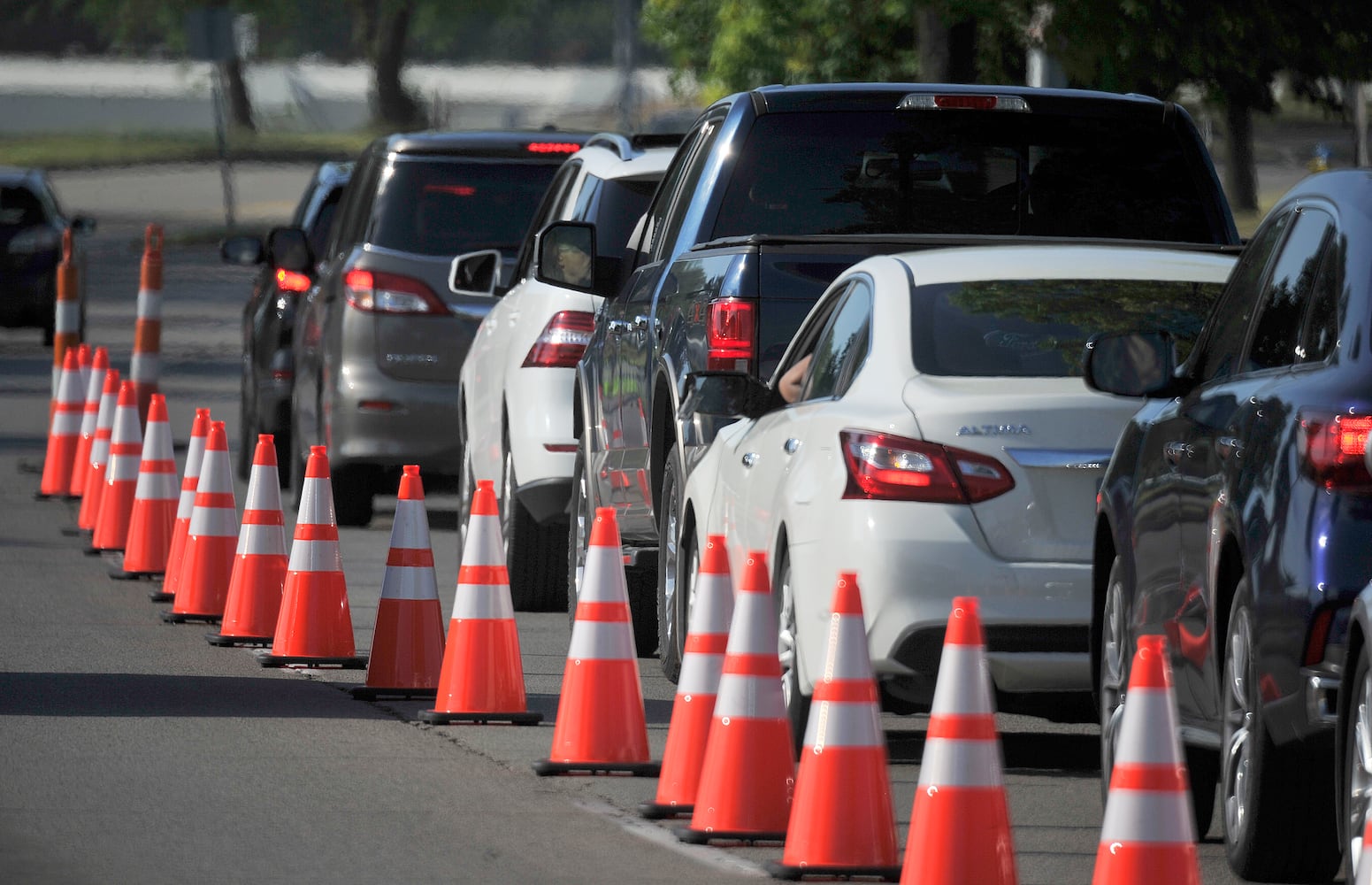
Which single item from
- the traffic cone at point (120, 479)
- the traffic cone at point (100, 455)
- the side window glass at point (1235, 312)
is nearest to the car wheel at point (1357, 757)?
the side window glass at point (1235, 312)

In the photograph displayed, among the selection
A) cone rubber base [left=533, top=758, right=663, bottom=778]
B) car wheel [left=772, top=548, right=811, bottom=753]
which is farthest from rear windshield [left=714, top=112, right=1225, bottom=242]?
cone rubber base [left=533, top=758, right=663, bottom=778]

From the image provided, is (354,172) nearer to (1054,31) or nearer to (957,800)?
(1054,31)

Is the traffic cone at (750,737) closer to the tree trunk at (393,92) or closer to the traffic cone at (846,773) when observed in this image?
the traffic cone at (846,773)

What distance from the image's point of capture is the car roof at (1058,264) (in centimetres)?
898

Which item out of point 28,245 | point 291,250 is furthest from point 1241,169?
point 291,250

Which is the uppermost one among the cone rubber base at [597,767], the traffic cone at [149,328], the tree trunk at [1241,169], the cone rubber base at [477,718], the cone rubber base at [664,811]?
the tree trunk at [1241,169]

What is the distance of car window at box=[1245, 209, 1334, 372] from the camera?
6.98 metres

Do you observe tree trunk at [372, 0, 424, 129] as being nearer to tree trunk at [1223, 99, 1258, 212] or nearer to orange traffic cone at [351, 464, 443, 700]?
tree trunk at [1223, 99, 1258, 212]

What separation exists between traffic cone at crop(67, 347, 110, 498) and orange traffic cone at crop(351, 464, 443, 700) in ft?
21.2

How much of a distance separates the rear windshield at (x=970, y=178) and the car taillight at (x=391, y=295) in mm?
4645

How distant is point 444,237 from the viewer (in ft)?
49.2

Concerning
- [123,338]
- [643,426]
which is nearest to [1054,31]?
[643,426]

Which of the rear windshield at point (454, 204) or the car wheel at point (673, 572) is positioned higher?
the rear windshield at point (454, 204)

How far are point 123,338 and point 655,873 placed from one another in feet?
93.0
